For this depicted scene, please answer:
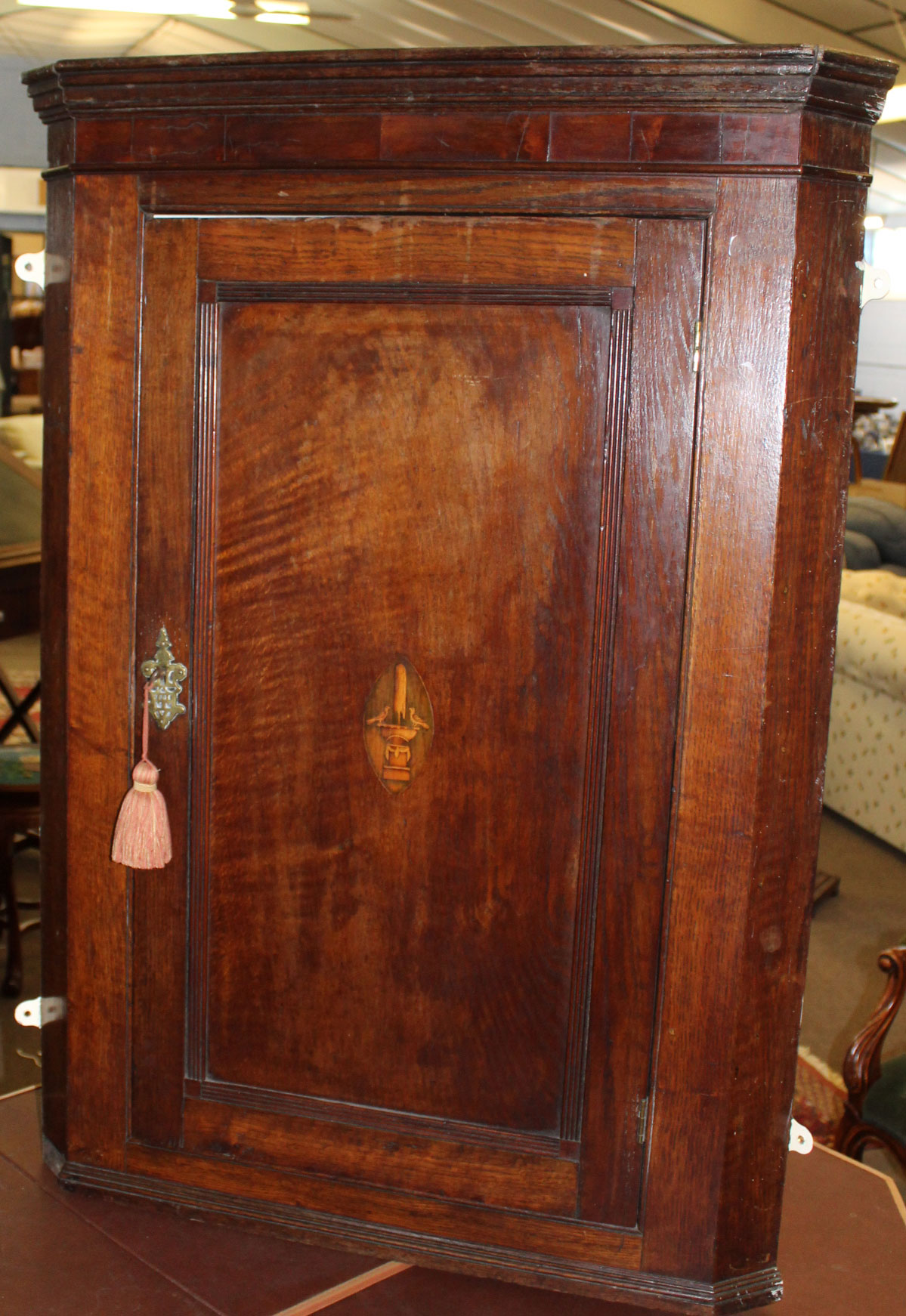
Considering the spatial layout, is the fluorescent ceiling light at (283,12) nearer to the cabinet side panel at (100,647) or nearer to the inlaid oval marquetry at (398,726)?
the cabinet side panel at (100,647)

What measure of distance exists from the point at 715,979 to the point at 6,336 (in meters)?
10.2

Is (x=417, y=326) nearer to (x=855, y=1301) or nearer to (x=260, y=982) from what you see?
(x=260, y=982)

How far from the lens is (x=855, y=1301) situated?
4.36 feet

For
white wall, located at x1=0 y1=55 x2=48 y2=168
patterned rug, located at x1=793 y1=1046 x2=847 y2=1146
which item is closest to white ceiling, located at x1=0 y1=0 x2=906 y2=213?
white wall, located at x1=0 y1=55 x2=48 y2=168

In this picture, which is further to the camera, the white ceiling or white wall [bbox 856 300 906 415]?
white wall [bbox 856 300 906 415]

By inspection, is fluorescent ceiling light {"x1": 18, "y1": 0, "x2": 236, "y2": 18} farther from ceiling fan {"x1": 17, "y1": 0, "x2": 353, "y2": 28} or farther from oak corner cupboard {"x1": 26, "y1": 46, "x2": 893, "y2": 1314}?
oak corner cupboard {"x1": 26, "y1": 46, "x2": 893, "y2": 1314}

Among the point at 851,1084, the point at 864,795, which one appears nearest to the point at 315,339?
the point at 851,1084

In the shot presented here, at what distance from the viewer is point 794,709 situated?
4.03 feet

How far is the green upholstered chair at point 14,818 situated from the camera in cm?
328

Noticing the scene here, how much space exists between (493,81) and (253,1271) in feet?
4.03

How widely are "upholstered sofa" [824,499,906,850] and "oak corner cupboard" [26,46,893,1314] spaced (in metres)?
3.13

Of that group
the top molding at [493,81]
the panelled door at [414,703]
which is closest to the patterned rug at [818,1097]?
the panelled door at [414,703]

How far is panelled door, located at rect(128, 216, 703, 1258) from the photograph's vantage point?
1.22 metres

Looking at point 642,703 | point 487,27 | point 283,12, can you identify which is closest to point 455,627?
point 642,703
